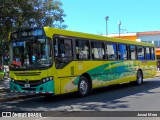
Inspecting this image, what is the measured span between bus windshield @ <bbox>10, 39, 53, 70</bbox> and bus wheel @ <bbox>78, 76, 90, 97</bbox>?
2.41m

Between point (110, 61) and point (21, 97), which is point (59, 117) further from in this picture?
point (110, 61)

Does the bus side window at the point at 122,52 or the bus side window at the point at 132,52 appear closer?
the bus side window at the point at 122,52

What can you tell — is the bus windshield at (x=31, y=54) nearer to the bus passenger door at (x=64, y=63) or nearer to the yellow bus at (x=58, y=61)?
the yellow bus at (x=58, y=61)

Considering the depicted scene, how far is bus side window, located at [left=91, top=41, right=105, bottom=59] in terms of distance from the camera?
1676cm

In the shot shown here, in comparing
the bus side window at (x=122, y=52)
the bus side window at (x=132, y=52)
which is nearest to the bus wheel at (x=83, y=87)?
the bus side window at (x=122, y=52)

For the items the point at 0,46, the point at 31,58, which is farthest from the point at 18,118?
the point at 0,46

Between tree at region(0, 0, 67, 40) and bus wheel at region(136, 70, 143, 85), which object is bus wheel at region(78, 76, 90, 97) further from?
bus wheel at region(136, 70, 143, 85)

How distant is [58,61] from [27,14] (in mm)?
4300

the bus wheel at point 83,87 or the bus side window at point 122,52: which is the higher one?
the bus side window at point 122,52

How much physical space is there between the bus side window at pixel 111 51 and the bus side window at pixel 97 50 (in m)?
0.60

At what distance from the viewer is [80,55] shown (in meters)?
15.6

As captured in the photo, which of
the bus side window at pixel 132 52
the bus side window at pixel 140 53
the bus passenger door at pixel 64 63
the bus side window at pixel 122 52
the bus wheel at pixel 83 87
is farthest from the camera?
the bus side window at pixel 140 53

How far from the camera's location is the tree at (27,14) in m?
16.0

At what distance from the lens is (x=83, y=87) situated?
15.7m
